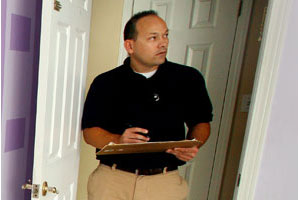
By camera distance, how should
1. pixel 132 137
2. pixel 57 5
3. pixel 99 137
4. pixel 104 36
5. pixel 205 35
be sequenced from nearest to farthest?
pixel 57 5, pixel 132 137, pixel 99 137, pixel 104 36, pixel 205 35

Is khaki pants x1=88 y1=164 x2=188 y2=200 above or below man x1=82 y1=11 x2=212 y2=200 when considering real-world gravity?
below

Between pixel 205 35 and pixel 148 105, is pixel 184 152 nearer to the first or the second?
pixel 148 105

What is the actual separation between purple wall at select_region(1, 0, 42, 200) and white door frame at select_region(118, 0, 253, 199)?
2.00 ft

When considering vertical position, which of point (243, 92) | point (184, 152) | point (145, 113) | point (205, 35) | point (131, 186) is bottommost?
point (131, 186)

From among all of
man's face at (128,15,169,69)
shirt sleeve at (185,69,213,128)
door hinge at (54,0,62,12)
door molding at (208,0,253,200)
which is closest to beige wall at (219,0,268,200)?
door molding at (208,0,253,200)

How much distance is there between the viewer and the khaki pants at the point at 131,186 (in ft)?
5.11

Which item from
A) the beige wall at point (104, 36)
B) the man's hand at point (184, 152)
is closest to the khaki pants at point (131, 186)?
the man's hand at point (184, 152)

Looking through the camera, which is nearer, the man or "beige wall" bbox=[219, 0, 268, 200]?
the man

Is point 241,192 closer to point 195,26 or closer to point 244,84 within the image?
point 244,84

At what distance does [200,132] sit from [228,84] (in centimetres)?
56

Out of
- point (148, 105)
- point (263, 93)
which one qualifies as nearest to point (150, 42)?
point (148, 105)

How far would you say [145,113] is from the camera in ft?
5.31

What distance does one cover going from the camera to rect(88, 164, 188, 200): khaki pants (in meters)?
1.56

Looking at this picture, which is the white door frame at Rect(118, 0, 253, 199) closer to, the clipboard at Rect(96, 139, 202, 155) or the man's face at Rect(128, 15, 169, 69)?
the man's face at Rect(128, 15, 169, 69)
